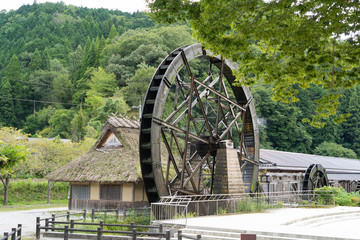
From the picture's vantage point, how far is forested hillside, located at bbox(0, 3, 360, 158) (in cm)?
5634

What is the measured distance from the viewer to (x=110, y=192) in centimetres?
2341

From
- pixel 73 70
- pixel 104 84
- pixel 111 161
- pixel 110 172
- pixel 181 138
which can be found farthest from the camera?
pixel 73 70

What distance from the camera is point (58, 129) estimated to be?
203 ft

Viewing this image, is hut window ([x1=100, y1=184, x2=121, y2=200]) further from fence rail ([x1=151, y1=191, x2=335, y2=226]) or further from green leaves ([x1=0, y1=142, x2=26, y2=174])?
green leaves ([x1=0, y1=142, x2=26, y2=174])

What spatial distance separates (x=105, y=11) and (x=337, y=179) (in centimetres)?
9717

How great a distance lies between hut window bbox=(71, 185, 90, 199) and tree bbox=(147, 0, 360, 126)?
15.7 m

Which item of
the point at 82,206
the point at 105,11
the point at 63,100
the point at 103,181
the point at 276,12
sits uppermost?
the point at 105,11

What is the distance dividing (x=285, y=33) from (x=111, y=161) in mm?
15313

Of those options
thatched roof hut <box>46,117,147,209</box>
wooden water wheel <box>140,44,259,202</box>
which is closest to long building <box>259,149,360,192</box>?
wooden water wheel <box>140,44,259,202</box>

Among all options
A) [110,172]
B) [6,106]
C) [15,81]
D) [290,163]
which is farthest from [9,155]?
[15,81]

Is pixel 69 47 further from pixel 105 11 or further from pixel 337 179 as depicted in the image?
pixel 337 179

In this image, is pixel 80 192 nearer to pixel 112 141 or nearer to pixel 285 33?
pixel 112 141

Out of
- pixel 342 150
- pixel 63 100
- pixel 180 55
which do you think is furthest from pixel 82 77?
pixel 180 55

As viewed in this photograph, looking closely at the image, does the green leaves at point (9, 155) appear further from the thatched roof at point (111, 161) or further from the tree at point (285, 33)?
the thatched roof at point (111, 161)
